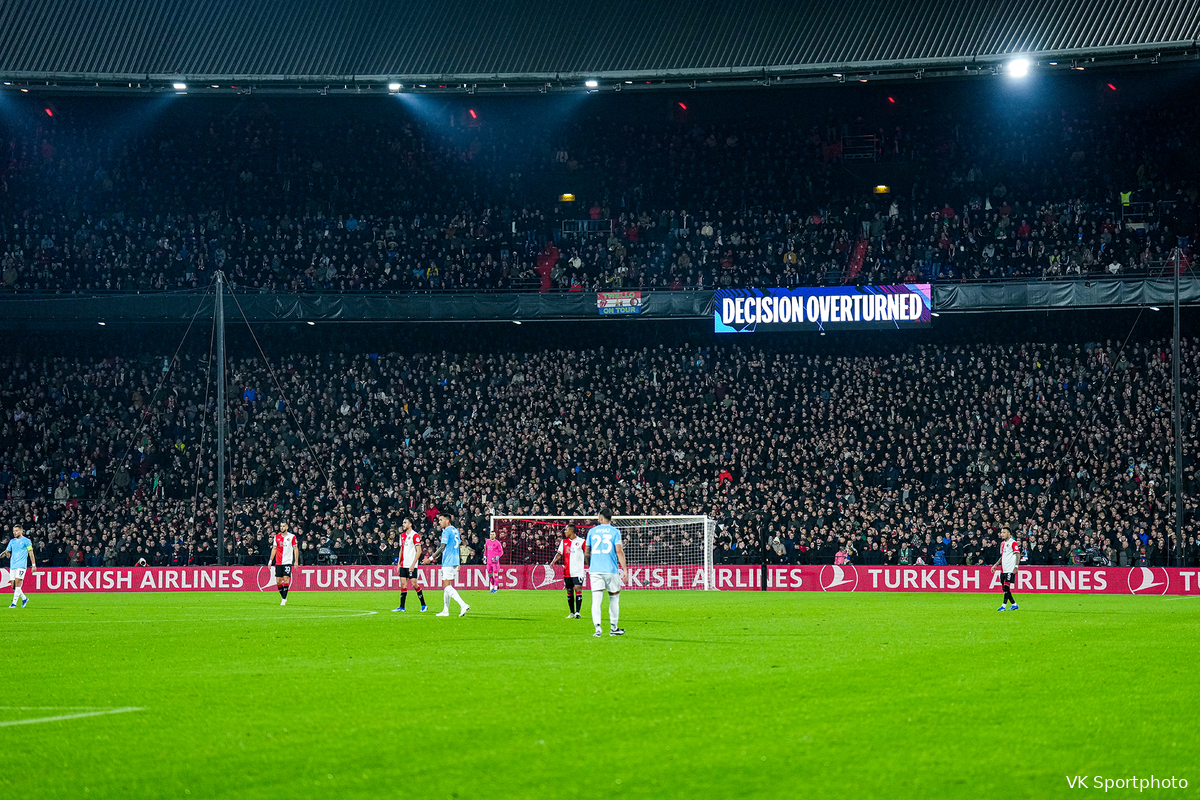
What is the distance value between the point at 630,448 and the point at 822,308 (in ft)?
26.7

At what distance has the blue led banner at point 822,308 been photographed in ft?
152

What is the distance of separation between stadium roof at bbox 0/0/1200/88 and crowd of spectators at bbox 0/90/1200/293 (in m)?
4.43

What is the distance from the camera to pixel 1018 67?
1788 inches

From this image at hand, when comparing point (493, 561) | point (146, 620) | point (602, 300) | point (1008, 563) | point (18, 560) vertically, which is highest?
point (602, 300)

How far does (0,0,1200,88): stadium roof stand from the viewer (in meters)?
46.3

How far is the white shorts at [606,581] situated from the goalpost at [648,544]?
1973 cm

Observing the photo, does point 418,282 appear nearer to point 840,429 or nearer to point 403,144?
point 403,144

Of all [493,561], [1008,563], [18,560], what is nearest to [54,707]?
[18,560]

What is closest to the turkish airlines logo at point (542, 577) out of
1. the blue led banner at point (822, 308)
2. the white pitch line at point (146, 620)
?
the blue led banner at point (822, 308)

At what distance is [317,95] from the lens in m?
50.0

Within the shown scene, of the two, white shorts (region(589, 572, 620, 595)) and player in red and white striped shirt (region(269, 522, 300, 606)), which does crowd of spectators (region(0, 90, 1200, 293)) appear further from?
white shorts (region(589, 572, 620, 595))

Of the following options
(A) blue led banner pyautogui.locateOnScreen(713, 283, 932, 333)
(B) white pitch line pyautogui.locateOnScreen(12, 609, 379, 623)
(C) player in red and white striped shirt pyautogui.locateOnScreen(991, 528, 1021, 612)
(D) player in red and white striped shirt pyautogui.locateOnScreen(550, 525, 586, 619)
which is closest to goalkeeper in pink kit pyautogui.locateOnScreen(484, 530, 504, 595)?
(B) white pitch line pyautogui.locateOnScreen(12, 609, 379, 623)

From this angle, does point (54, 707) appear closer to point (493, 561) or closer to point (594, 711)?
point (594, 711)

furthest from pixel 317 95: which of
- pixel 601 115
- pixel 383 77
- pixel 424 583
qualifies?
pixel 424 583
